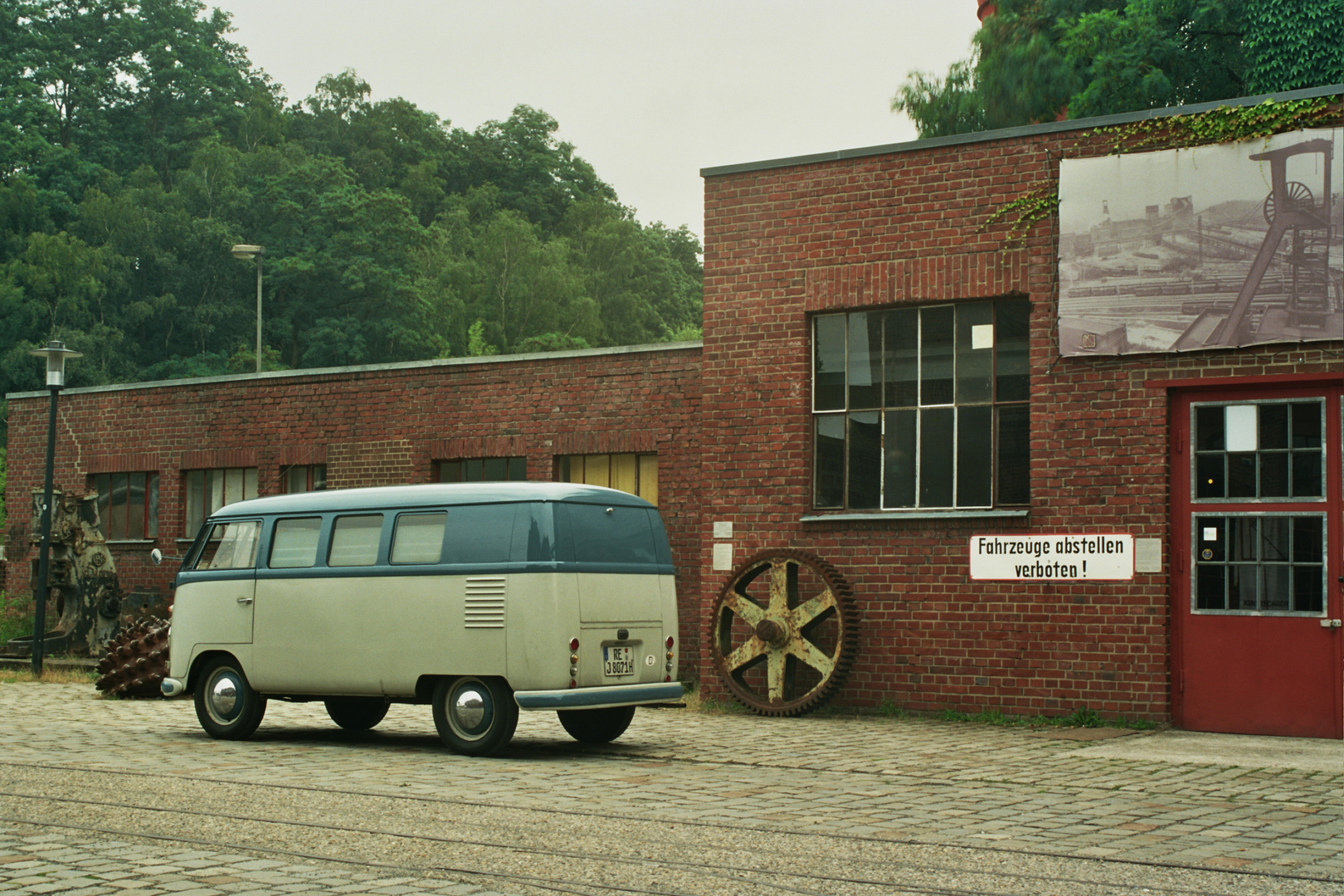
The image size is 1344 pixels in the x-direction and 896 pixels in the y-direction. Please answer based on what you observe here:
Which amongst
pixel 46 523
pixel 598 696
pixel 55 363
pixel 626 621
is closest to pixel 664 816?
pixel 598 696

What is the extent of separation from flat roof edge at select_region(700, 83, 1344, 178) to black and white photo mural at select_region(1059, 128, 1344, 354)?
1.04ft

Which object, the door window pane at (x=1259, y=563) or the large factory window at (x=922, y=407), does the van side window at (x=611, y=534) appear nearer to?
the large factory window at (x=922, y=407)

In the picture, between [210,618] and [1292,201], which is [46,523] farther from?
A: [1292,201]

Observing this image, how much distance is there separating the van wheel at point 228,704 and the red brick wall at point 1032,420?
459cm

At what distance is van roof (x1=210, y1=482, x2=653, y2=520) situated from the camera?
1093cm

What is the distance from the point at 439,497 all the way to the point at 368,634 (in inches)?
45.8

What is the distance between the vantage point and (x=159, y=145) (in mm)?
63688

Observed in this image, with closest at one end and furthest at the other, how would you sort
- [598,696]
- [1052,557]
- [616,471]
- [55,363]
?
[598,696] < [1052,557] < [616,471] < [55,363]

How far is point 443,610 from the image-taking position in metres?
10.9

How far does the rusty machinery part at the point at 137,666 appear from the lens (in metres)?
16.0

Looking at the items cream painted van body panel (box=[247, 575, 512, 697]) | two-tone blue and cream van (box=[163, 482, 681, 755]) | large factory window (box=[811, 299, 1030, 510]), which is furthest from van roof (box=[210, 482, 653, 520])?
large factory window (box=[811, 299, 1030, 510])

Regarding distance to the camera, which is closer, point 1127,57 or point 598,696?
point 598,696

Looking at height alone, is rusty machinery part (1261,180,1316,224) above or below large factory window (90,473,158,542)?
above

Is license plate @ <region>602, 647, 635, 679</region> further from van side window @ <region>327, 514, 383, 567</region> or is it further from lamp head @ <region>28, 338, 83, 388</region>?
lamp head @ <region>28, 338, 83, 388</region>
